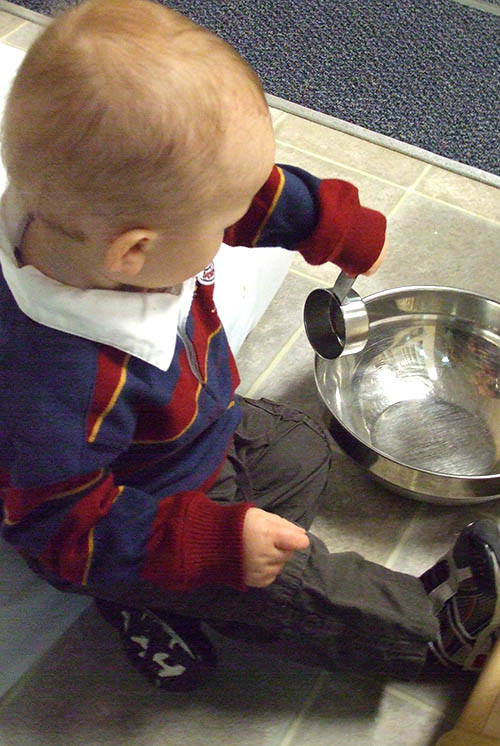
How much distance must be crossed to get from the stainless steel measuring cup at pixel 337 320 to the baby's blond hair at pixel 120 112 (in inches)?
13.2

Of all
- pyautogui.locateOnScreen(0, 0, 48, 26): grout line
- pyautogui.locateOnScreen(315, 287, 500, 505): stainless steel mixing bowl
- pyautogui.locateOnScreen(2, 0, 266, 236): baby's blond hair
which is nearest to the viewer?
pyautogui.locateOnScreen(2, 0, 266, 236): baby's blond hair

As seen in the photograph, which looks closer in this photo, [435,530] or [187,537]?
[187,537]

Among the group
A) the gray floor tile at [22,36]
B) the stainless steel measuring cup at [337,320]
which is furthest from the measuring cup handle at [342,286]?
the gray floor tile at [22,36]

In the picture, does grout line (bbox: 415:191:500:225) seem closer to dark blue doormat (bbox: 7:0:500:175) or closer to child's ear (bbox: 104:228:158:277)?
dark blue doormat (bbox: 7:0:500:175)

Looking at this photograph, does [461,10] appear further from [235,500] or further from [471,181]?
[235,500]

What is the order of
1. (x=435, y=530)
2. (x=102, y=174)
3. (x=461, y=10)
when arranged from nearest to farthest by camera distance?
(x=102, y=174) → (x=435, y=530) → (x=461, y=10)

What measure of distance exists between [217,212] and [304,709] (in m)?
0.49

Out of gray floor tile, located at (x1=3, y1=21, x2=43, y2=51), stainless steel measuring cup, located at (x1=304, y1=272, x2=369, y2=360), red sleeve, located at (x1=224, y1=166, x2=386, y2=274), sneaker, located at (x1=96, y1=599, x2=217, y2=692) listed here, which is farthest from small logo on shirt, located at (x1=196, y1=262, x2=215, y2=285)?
gray floor tile, located at (x1=3, y1=21, x2=43, y2=51)

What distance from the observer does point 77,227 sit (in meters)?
0.52

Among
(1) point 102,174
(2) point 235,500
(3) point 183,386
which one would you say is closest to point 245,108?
(1) point 102,174

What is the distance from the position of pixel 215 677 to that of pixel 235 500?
0.56ft

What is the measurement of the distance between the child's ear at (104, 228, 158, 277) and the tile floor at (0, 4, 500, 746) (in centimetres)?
42

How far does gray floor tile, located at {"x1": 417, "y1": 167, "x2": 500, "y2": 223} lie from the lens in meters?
1.34

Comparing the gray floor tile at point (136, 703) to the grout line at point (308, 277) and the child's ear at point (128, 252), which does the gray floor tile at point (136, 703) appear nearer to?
the child's ear at point (128, 252)
